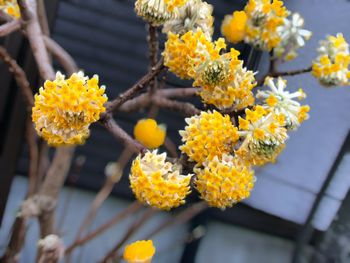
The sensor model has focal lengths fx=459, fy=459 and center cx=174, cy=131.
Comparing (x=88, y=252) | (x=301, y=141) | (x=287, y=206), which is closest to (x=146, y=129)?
(x=301, y=141)

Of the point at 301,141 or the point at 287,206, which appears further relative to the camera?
the point at 287,206

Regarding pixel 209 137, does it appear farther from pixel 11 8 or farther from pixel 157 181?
pixel 11 8

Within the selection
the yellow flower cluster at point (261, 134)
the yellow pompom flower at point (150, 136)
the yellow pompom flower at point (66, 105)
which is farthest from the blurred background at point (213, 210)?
the yellow pompom flower at point (66, 105)

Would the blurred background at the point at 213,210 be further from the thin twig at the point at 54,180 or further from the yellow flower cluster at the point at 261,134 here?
the yellow flower cluster at the point at 261,134

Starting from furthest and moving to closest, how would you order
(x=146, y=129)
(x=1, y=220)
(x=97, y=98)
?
(x=1, y=220)
(x=146, y=129)
(x=97, y=98)

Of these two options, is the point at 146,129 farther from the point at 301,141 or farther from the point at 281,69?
the point at 301,141

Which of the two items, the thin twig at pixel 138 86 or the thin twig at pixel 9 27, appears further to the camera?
the thin twig at pixel 9 27

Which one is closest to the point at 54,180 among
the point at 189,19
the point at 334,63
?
the point at 189,19
